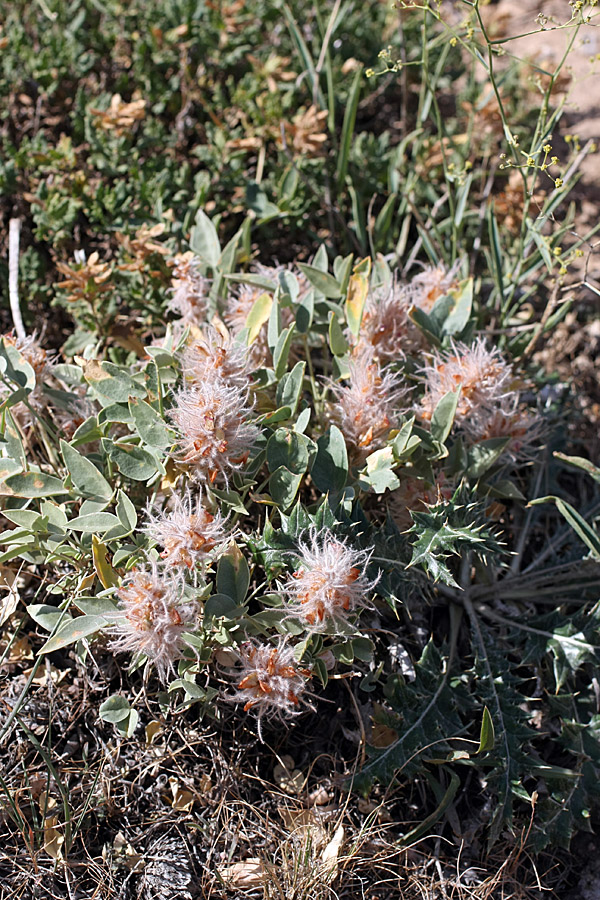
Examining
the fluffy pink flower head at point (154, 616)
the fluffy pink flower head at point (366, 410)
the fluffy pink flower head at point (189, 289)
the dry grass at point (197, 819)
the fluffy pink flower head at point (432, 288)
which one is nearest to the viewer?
the fluffy pink flower head at point (154, 616)

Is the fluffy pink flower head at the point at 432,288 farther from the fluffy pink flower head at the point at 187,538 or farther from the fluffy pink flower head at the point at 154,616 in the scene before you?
the fluffy pink flower head at the point at 154,616

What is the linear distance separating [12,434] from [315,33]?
2326mm

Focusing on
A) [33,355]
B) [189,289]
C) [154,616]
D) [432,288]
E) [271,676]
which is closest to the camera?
[154,616]

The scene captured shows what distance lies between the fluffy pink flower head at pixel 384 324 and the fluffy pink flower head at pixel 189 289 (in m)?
0.48

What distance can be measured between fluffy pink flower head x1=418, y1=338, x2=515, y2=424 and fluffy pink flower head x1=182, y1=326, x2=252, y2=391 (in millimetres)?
498

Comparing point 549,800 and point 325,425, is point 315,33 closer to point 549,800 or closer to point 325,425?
point 325,425

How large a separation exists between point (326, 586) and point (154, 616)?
35cm

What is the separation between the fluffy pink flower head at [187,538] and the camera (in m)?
1.53

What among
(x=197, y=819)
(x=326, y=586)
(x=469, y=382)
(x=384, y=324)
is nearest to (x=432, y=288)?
(x=384, y=324)

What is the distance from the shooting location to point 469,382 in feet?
6.18

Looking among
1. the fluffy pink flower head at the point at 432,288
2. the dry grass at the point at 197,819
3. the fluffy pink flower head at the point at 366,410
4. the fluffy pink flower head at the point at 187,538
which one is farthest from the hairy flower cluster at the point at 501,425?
the dry grass at the point at 197,819

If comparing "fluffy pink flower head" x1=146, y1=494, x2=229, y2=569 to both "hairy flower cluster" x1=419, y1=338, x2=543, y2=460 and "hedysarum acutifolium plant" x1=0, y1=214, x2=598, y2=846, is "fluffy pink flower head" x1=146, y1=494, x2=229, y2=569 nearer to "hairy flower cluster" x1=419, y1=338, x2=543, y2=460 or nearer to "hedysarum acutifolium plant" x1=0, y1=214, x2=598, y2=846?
"hedysarum acutifolium plant" x1=0, y1=214, x2=598, y2=846

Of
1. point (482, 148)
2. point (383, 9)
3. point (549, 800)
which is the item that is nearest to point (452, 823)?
point (549, 800)

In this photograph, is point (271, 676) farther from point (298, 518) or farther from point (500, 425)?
point (500, 425)
